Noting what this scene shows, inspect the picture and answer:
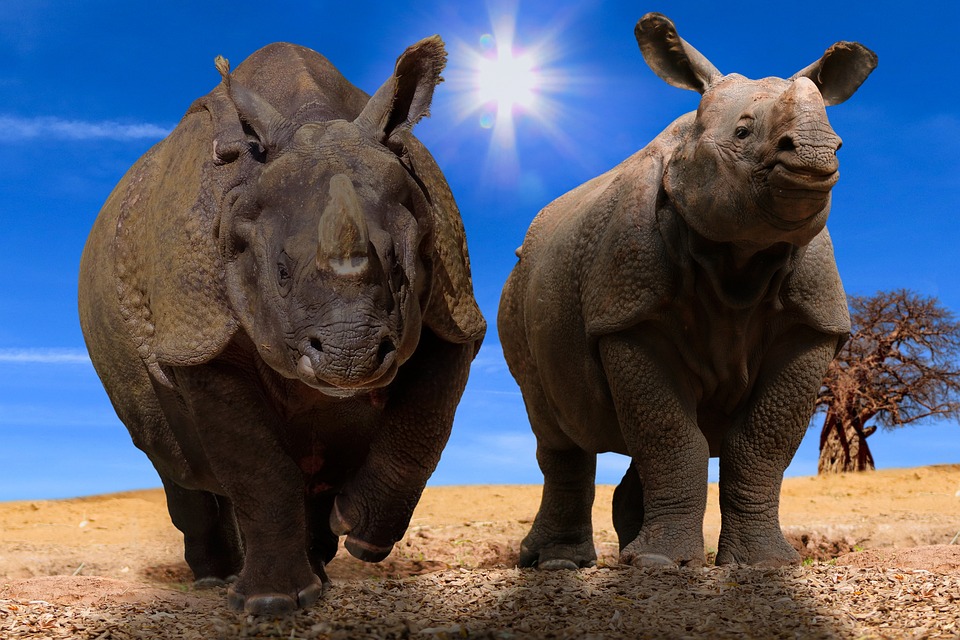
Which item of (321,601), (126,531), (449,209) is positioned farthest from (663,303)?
(126,531)

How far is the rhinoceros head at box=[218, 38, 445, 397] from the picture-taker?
3.95 metres

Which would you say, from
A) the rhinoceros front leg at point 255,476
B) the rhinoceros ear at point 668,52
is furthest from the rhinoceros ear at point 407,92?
the rhinoceros ear at point 668,52

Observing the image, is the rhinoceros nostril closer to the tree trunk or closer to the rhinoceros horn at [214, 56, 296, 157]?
the rhinoceros horn at [214, 56, 296, 157]

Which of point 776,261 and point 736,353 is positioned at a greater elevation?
point 776,261

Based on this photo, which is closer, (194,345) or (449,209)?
(194,345)

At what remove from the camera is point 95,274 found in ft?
20.5

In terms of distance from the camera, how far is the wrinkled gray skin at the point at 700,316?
233 inches

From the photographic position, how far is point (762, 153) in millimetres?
5453

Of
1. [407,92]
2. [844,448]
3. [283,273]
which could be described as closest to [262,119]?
[407,92]

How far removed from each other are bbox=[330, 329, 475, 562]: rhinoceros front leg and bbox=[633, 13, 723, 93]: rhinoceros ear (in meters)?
2.41

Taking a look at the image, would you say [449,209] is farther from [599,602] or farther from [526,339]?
[526,339]

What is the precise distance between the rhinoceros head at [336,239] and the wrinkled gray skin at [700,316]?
5.88 feet

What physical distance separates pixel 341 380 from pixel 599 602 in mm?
1756

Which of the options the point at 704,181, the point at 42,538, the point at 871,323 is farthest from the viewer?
the point at 871,323
